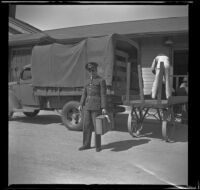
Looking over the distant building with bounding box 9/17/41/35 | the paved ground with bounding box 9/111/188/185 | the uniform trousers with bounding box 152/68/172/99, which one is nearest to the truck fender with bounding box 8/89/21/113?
the paved ground with bounding box 9/111/188/185

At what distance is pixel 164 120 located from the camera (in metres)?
6.50

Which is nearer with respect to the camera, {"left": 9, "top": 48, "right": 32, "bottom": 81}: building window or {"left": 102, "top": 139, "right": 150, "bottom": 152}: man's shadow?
{"left": 102, "top": 139, "right": 150, "bottom": 152}: man's shadow

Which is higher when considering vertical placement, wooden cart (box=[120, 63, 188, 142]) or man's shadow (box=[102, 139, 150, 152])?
wooden cart (box=[120, 63, 188, 142])

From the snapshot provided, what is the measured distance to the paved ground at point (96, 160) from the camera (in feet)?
13.8

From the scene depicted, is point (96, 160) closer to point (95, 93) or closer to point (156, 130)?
point (95, 93)

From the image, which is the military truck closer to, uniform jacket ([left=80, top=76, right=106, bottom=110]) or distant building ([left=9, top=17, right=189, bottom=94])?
uniform jacket ([left=80, top=76, right=106, bottom=110])

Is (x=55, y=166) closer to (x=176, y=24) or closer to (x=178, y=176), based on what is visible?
(x=178, y=176)

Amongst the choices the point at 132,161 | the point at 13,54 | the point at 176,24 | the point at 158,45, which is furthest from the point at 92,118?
the point at 13,54

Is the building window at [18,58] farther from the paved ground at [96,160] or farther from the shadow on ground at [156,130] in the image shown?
the shadow on ground at [156,130]

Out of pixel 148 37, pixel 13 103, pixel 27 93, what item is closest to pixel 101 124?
pixel 27 93

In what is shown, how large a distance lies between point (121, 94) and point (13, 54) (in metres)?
8.18

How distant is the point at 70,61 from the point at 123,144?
306cm

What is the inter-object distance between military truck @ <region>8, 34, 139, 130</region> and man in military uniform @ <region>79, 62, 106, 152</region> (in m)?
1.24

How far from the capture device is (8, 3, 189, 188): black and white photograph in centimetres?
450
